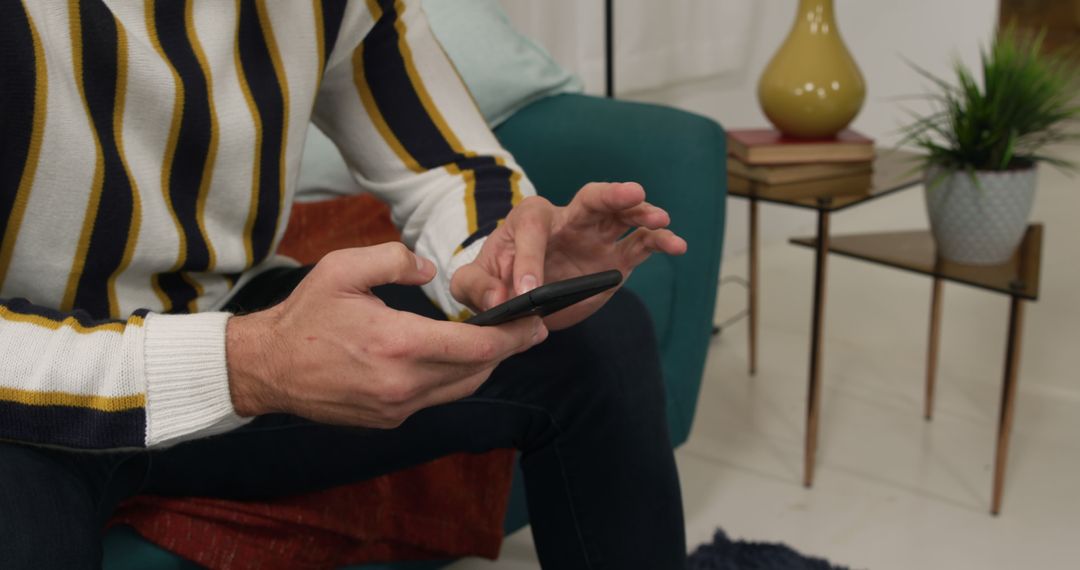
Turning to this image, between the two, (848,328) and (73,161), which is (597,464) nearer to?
(73,161)

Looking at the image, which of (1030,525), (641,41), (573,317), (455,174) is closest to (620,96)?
(641,41)

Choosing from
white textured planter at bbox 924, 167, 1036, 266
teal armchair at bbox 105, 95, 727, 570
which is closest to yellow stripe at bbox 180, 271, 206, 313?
teal armchair at bbox 105, 95, 727, 570

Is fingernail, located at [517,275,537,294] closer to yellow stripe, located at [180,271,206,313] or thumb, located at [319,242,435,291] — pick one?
thumb, located at [319,242,435,291]

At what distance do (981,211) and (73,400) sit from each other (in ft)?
3.75

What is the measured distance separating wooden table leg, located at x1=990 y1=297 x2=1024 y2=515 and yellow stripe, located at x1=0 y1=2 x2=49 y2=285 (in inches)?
45.3

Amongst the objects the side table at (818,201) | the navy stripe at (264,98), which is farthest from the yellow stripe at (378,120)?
the side table at (818,201)

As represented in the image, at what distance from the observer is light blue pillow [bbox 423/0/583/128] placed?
5.13 feet

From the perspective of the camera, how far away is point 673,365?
4.53 feet

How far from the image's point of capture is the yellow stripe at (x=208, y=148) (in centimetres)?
92

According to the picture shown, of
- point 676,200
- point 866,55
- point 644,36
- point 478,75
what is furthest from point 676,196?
point 866,55

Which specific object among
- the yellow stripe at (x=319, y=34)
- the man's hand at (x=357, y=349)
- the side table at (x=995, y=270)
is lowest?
the side table at (x=995, y=270)

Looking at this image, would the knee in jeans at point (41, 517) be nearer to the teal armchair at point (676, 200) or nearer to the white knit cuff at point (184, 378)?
the white knit cuff at point (184, 378)

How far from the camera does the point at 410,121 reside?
105 cm

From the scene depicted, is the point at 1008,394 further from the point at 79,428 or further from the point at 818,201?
the point at 79,428
